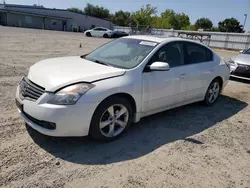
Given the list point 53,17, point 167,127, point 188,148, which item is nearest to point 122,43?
point 167,127

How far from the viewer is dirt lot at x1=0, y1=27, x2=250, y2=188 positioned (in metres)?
2.64

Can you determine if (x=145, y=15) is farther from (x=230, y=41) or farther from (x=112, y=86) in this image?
(x=112, y=86)

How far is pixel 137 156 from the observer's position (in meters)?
3.13

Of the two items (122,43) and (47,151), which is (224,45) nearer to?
(122,43)

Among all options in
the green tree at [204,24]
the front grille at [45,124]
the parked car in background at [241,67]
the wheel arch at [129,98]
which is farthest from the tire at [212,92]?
the green tree at [204,24]

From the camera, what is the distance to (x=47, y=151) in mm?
3043

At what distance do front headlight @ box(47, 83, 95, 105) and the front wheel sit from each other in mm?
3277

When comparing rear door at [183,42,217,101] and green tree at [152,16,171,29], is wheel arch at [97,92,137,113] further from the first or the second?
green tree at [152,16,171,29]

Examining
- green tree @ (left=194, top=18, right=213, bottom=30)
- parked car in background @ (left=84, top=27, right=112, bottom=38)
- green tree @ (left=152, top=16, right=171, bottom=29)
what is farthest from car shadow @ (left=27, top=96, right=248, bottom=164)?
green tree @ (left=194, top=18, right=213, bottom=30)

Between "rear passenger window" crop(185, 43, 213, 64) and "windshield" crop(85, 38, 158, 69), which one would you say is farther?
"rear passenger window" crop(185, 43, 213, 64)

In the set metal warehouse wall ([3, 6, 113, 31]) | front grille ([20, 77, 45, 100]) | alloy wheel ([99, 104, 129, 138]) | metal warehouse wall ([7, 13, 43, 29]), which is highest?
metal warehouse wall ([3, 6, 113, 31])

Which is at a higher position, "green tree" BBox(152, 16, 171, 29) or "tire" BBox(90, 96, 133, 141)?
"green tree" BBox(152, 16, 171, 29)

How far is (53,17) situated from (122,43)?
5149 centimetres

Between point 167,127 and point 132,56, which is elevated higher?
point 132,56
